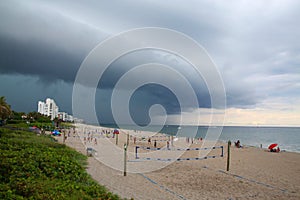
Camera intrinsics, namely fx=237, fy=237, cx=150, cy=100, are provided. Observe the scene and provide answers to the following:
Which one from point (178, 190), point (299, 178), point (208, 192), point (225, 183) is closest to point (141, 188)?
point (178, 190)

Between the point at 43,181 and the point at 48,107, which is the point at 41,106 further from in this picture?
the point at 43,181

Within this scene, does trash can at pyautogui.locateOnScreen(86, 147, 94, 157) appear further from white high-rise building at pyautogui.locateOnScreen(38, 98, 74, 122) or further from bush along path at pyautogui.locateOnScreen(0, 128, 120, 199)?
white high-rise building at pyautogui.locateOnScreen(38, 98, 74, 122)

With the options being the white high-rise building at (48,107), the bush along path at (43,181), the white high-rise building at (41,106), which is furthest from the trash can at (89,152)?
the white high-rise building at (41,106)

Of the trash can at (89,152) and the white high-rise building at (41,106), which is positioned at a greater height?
the white high-rise building at (41,106)

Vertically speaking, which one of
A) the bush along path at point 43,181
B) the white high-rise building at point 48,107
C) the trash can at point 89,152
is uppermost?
the white high-rise building at point 48,107

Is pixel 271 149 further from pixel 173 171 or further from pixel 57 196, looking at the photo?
pixel 57 196

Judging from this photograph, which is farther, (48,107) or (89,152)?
(48,107)

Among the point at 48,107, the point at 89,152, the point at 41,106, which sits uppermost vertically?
the point at 41,106

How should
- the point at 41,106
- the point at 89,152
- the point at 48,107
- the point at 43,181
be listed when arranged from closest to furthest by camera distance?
the point at 43,181 < the point at 89,152 < the point at 41,106 < the point at 48,107

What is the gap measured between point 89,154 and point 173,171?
238 inches

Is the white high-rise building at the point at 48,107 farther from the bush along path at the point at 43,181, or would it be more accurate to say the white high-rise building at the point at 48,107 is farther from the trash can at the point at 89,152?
the bush along path at the point at 43,181

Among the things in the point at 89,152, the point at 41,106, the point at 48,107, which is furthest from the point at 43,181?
the point at 48,107

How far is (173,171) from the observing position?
11.1 meters

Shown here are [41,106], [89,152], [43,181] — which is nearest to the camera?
[43,181]
